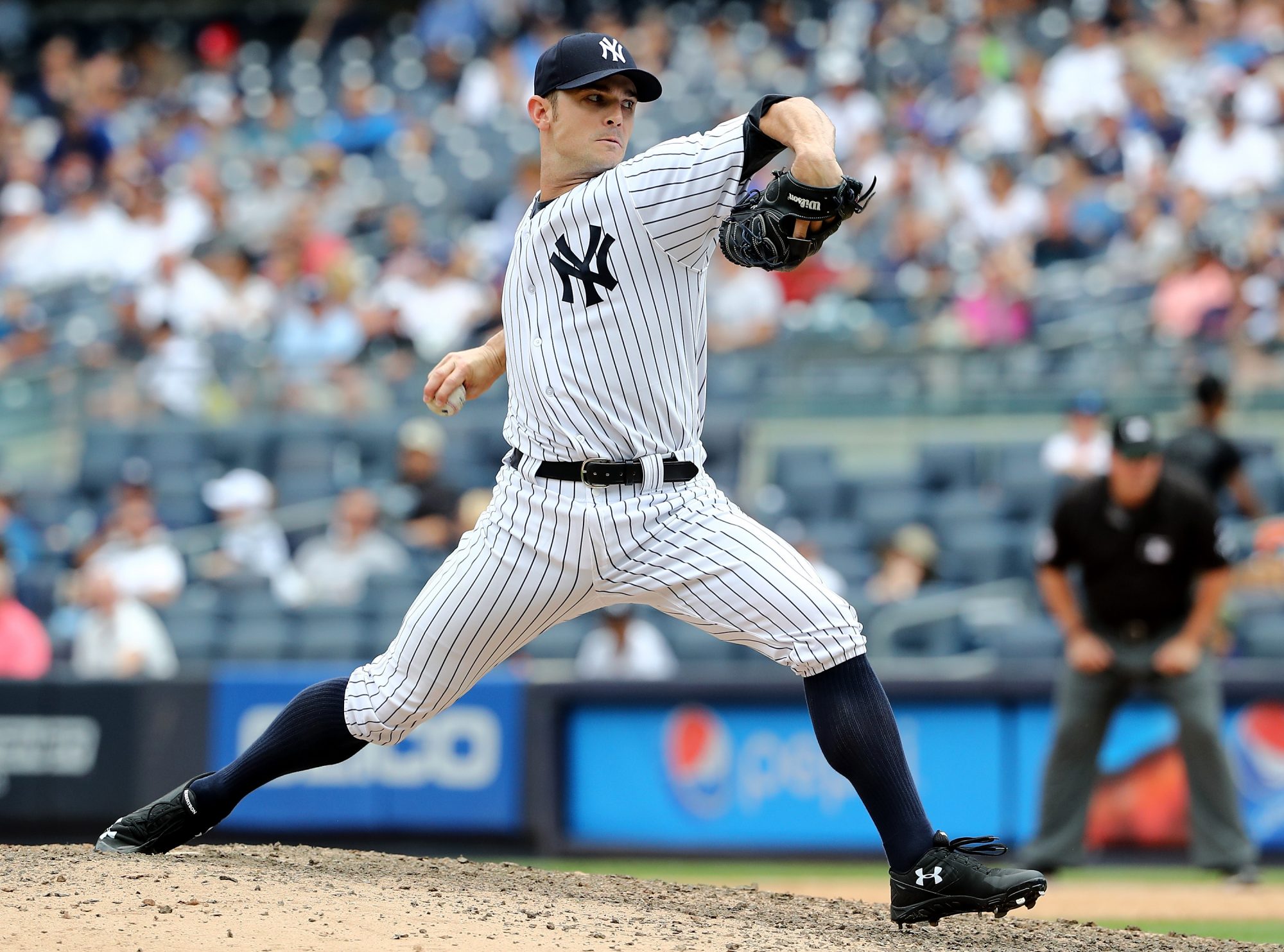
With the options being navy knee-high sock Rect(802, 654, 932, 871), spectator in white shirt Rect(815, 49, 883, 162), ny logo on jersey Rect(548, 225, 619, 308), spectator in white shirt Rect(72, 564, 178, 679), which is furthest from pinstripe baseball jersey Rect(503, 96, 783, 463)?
spectator in white shirt Rect(815, 49, 883, 162)

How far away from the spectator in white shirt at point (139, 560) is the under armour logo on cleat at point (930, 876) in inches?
250

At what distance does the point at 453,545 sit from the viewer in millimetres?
9297

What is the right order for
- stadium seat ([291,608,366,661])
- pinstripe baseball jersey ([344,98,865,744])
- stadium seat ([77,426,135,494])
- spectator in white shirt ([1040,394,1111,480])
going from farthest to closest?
stadium seat ([77,426,135,494]) < spectator in white shirt ([1040,394,1111,480]) < stadium seat ([291,608,366,661]) < pinstripe baseball jersey ([344,98,865,744])

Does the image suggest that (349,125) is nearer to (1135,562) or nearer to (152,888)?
(1135,562)

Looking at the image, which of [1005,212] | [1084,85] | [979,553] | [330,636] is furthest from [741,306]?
[330,636]

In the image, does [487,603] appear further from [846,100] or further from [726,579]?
[846,100]

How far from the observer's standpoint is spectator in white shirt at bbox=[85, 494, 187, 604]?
9.37 m

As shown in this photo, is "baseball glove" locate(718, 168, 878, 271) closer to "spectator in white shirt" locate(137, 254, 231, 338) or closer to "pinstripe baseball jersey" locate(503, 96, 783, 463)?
"pinstripe baseball jersey" locate(503, 96, 783, 463)

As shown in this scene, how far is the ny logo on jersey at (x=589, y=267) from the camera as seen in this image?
3.70 m

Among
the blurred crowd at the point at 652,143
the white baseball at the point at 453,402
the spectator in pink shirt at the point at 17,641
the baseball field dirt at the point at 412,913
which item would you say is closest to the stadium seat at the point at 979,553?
the blurred crowd at the point at 652,143

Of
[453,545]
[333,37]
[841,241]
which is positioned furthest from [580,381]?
[333,37]

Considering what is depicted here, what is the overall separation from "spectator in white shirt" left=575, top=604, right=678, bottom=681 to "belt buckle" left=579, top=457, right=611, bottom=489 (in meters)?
4.36

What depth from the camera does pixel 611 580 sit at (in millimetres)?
3811

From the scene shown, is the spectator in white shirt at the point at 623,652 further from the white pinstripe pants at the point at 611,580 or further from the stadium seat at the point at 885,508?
the white pinstripe pants at the point at 611,580
